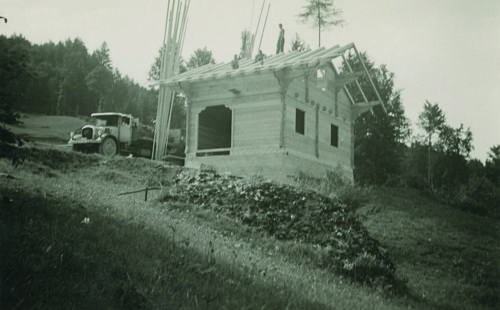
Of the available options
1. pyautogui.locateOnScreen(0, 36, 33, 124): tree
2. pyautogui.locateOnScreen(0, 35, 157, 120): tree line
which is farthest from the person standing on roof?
pyautogui.locateOnScreen(0, 35, 157, 120): tree line

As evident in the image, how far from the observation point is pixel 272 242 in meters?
12.7

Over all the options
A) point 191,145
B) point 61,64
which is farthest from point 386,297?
point 61,64

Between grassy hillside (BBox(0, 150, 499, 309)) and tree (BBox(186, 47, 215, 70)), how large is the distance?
49742 mm

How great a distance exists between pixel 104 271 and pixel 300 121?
1855 centimetres

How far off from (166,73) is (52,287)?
23.4 m

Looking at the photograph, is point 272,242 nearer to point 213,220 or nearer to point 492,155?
point 213,220

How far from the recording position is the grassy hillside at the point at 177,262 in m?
6.00

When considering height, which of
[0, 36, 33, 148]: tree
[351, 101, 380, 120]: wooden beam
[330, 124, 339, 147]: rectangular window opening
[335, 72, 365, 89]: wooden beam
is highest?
[335, 72, 365, 89]: wooden beam

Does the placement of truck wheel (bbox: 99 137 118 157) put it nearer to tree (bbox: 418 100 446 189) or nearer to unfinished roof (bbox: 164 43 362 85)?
unfinished roof (bbox: 164 43 362 85)

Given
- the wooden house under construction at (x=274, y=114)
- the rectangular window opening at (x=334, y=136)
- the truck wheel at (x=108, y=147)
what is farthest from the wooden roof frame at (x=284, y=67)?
the truck wheel at (x=108, y=147)

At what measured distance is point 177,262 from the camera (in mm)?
7656

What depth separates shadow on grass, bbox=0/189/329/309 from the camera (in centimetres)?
569

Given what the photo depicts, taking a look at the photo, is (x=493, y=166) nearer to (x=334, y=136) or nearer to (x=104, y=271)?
(x=334, y=136)

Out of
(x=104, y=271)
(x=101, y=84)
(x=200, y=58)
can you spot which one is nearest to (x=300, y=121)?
(x=104, y=271)
